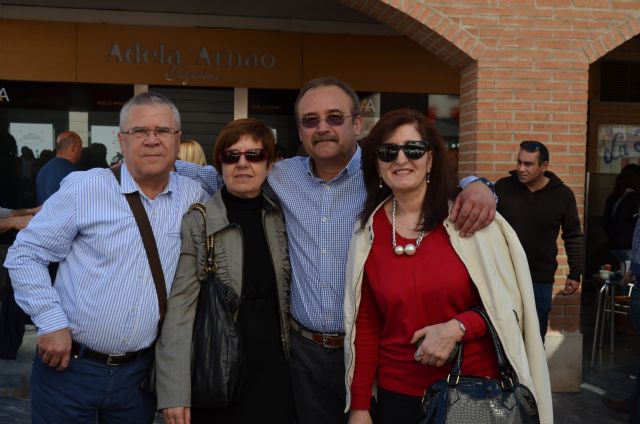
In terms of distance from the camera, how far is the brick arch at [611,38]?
6.63 metres

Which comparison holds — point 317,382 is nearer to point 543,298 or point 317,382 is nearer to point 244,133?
point 244,133

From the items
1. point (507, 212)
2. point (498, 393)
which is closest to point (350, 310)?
point (498, 393)

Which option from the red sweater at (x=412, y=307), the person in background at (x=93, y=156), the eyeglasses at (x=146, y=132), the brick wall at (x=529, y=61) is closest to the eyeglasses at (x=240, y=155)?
the eyeglasses at (x=146, y=132)

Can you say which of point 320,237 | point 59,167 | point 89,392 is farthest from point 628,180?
point 89,392

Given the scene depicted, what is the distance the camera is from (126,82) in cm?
990

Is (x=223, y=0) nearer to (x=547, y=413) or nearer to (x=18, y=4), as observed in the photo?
(x=18, y=4)

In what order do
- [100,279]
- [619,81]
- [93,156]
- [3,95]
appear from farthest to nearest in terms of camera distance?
[619,81] → [93,156] → [3,95] → [100,279]

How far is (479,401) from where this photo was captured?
2.40 m

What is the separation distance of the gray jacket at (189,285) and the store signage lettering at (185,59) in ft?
23.9

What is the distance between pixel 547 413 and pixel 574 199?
13.2ft

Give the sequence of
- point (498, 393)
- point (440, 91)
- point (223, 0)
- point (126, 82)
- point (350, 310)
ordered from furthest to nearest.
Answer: point (440, 91) < point (126, 82) < point (223, 0) < point (350, 310) < point (498, 393)

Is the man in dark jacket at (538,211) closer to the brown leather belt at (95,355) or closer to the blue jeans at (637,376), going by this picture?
the blue jeans at (637,376)

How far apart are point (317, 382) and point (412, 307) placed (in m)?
0.71

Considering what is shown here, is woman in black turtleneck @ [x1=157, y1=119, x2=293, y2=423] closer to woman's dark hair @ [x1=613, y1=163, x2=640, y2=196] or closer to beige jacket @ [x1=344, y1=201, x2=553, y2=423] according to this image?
beige jacket @ [x1=344, y1=201, x2=553, y2=423]
